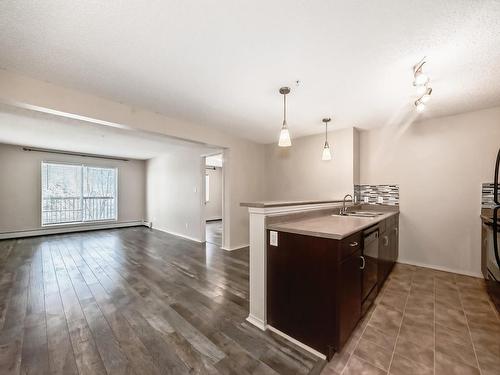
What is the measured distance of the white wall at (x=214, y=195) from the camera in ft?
28.0

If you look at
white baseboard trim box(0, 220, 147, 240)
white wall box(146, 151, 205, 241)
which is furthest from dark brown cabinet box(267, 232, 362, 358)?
white baseboard trim box(0, 220, 147, 240)

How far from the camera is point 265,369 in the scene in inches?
56.6

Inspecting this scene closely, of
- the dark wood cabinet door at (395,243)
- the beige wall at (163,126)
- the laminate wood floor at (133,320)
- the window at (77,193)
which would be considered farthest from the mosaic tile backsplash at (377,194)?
the window at (77,193)

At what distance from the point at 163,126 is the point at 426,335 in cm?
383

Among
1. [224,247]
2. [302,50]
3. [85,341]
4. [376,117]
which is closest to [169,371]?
[85,341]

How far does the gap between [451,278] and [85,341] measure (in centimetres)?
431

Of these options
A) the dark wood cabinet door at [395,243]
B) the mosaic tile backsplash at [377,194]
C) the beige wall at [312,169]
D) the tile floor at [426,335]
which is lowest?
the tile floor at [426,335]

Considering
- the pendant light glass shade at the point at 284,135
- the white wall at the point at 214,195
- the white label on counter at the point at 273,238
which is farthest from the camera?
the white wall at the point at 214,195

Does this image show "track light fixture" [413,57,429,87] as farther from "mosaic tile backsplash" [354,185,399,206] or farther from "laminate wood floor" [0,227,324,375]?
"laminate wood floor" [0,227,324,375]

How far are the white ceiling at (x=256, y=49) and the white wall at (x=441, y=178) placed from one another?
0.50 metres

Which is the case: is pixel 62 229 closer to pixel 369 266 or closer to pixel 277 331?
pixel 277 331

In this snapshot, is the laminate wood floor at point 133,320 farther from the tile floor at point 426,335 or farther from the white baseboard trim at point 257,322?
the tile floor at point 426,335

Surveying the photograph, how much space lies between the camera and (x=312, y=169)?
14.0ft

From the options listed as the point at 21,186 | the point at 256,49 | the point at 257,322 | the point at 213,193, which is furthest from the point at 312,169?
the point at 21,186
